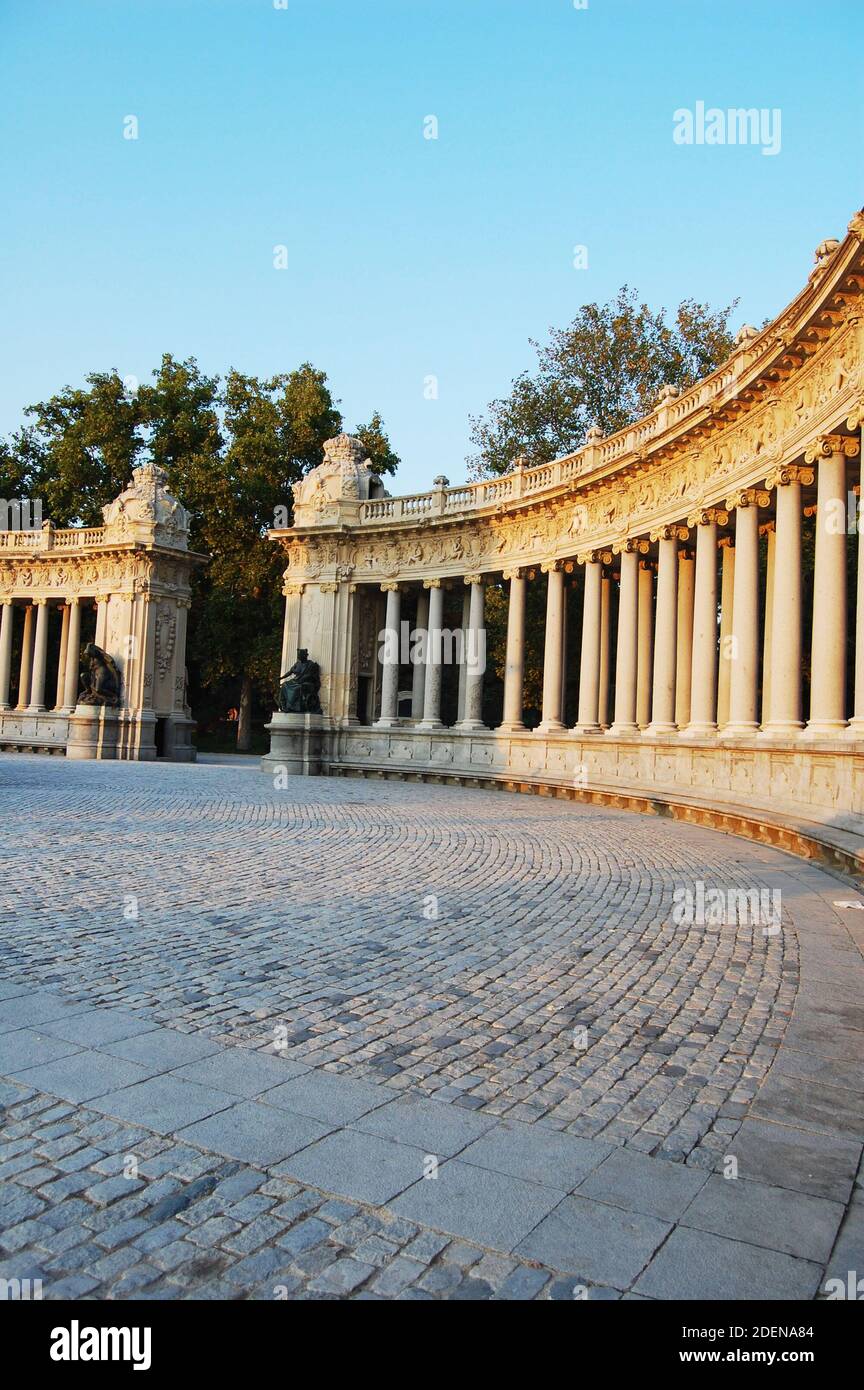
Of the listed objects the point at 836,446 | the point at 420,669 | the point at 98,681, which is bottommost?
the point at 98,681

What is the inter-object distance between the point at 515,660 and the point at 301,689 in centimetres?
828

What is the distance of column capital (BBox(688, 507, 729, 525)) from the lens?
2256 centimetres

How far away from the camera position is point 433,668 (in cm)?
3334

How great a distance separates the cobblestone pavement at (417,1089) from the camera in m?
3.21

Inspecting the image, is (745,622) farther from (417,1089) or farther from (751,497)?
(417,1089)

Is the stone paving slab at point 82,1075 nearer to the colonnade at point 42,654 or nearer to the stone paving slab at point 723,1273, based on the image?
the stone paving slab at point 723,1273

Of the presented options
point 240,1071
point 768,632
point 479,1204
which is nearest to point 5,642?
point 768,632

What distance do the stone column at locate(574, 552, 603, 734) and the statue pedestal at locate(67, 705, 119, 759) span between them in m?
19.6

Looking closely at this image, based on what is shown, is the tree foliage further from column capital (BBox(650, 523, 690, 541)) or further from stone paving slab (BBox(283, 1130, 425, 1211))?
stone paving slab (BBox(283, 1130, 425, 1211))

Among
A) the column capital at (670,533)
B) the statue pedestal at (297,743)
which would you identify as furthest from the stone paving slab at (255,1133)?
the statue pedestal at (297,743)

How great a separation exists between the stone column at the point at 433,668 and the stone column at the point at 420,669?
148 centimetres

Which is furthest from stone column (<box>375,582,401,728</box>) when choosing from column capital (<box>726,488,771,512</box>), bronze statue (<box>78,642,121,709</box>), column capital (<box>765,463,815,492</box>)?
column capital (<box>765,463,815,492</box>)
